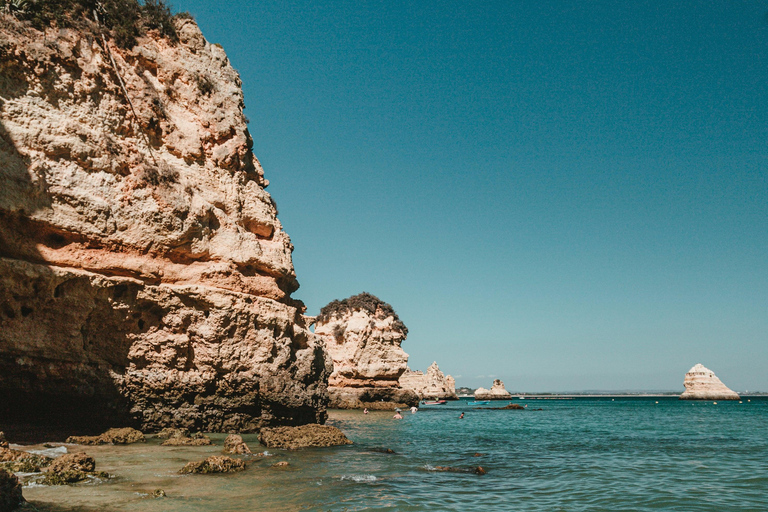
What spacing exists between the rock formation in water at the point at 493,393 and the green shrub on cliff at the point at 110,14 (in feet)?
312

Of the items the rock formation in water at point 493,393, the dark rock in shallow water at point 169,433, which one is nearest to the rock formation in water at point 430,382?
the rock formation in water at point 493,393

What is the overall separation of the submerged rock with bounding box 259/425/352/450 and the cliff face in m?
1.46

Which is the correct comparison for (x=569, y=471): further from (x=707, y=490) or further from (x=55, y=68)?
(x=55, y=68)

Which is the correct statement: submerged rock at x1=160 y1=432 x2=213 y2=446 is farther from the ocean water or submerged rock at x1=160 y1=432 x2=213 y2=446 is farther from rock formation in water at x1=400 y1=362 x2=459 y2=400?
rock formation in water at x1=400 y1=362 x2=459 y2=400

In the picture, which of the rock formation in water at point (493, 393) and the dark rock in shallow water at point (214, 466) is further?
the rock formation in water at point (493, 393)

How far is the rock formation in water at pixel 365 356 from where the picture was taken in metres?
45.1

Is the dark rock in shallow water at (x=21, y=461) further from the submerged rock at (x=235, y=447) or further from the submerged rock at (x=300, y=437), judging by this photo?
the submerged rock at (x=300, y=437)

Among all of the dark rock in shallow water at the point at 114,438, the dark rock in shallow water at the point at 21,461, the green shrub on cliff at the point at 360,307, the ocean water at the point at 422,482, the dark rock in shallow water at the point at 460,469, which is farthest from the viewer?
the green shrub on cliff at the point at 360,307

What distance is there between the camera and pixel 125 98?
15.0 m

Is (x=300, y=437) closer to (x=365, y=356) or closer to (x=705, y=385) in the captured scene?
(x=365, y=356)

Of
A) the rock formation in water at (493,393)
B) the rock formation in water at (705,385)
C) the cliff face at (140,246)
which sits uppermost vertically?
the cliff face at (140,246)

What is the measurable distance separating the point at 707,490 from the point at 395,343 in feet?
121

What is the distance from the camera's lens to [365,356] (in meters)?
45.4

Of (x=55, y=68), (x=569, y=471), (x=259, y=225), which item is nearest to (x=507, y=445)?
(x=569, y=471)
